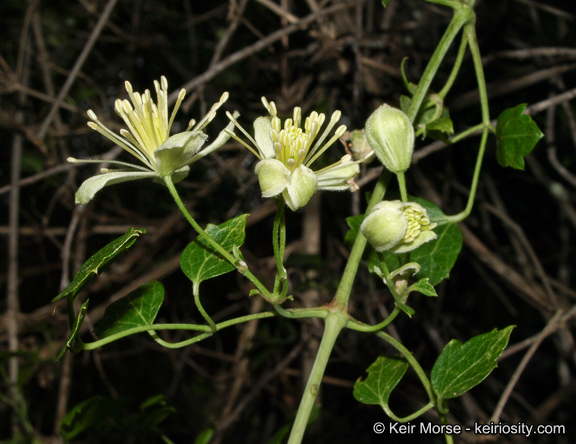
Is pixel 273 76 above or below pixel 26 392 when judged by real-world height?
above

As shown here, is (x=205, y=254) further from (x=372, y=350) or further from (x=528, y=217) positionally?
(x=528, y=217)

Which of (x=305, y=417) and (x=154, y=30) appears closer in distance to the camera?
(x=305, y=417)

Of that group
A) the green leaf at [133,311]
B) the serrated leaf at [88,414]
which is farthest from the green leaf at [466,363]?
the serrated leaf at [88,414]

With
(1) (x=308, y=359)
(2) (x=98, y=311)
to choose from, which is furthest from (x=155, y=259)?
(1) (x=308, y=359)

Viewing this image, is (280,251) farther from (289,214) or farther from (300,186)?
(289,214)

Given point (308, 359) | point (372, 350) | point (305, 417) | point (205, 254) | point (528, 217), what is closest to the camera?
point (305, 417)

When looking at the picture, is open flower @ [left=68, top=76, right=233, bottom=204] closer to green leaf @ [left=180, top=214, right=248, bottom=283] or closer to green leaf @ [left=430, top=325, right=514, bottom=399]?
green leaf @ [left=180, top=214, right=248, bottom=283]
